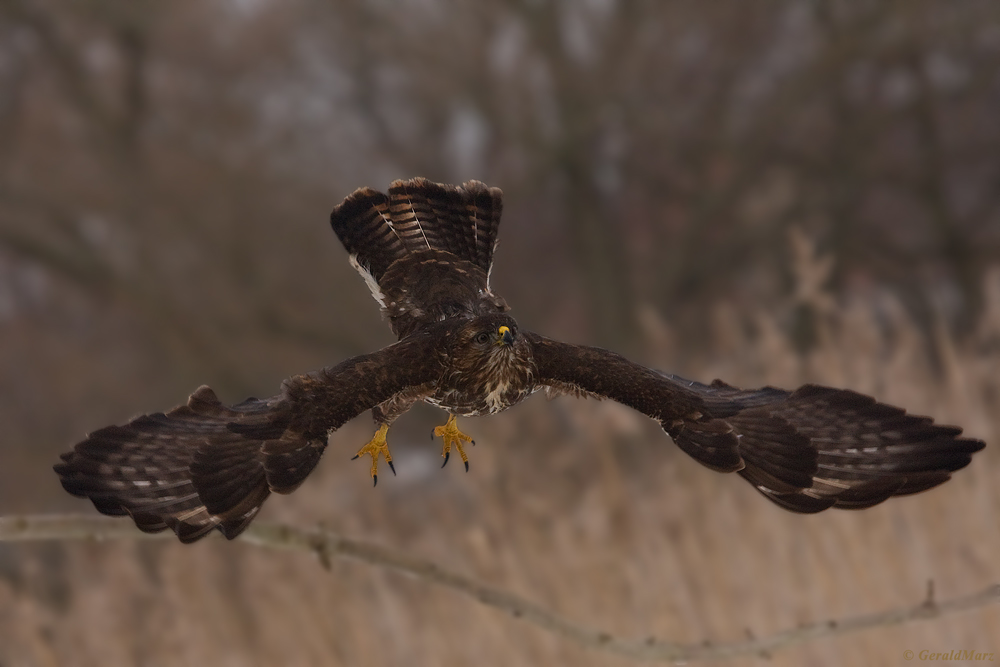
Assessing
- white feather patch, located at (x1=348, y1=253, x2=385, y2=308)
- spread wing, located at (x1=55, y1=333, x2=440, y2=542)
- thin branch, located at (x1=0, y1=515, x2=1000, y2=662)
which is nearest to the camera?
spread wing, located at (x1=55, y1=333, x2=440, y2=542)

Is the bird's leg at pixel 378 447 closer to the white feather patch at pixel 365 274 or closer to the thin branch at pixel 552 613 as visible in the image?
the thin branch at pixel 552 613

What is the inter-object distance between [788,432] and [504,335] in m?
0.83

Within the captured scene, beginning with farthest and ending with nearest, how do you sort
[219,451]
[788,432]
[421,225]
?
[421,225] < [788,432] < [219,451]

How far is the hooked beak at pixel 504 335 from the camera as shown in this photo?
88.5 inches

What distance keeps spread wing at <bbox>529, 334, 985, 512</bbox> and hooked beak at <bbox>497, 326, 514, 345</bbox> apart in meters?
0.30

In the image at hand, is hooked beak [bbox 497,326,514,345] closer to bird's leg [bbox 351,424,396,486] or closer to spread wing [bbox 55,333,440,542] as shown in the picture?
spread wing [bbox 55,333,440,542]

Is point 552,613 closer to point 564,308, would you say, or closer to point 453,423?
point 453,423

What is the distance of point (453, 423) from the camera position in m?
2.65

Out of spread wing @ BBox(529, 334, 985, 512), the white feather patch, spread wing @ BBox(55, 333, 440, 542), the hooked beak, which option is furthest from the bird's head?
the white feather patch

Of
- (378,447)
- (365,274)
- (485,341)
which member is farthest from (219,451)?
(365,274)

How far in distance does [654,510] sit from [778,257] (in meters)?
7.71

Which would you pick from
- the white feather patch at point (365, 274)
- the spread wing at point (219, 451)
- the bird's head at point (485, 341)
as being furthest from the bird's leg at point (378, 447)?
the white feather patch at point (365, 274)

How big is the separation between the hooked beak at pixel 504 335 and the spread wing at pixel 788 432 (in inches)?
11.6

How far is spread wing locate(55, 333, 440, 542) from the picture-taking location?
1.98 meters
